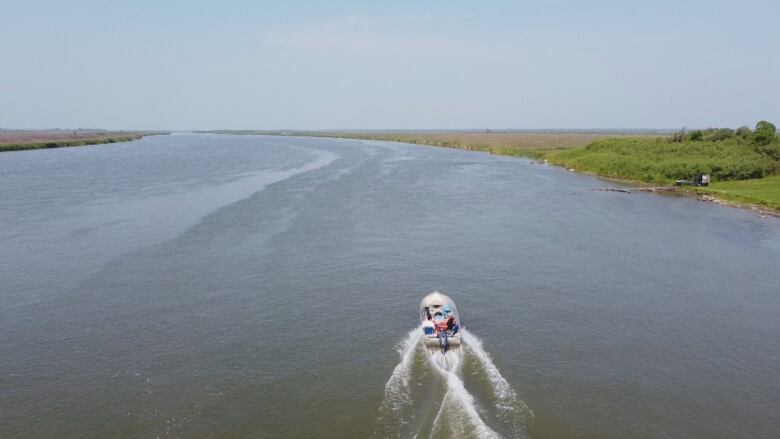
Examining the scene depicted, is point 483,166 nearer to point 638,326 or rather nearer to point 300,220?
point 300,220

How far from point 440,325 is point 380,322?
4162 mm

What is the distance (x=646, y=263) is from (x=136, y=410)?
108ft

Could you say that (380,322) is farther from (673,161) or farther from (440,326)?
(673,161)

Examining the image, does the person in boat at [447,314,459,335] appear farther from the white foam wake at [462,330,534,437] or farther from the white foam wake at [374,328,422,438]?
the white foam wake at [374,328,422,438]

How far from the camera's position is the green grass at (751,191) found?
55.4 metres

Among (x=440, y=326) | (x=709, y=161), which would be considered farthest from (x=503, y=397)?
(x=709, y=161)

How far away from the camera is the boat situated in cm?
2242

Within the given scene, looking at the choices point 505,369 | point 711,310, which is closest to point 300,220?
point 505,369

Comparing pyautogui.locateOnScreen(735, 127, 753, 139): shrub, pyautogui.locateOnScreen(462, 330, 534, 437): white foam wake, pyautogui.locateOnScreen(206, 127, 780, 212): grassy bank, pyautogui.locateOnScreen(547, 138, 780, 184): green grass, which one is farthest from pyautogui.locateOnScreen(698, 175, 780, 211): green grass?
pyautogui.locateOnScreen(462, 330, 534, 437): white foam wake

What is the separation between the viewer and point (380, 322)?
2609 cm

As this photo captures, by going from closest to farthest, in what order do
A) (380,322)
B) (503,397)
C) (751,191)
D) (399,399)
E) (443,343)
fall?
(399,399) < (503,397) < (443,343) < (380,322) < (751,191)

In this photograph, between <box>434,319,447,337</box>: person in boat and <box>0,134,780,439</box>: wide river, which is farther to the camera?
<box>434,319,447,337</box>: person in boat

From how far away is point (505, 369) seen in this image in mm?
21766

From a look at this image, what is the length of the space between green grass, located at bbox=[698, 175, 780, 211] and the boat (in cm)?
4571
